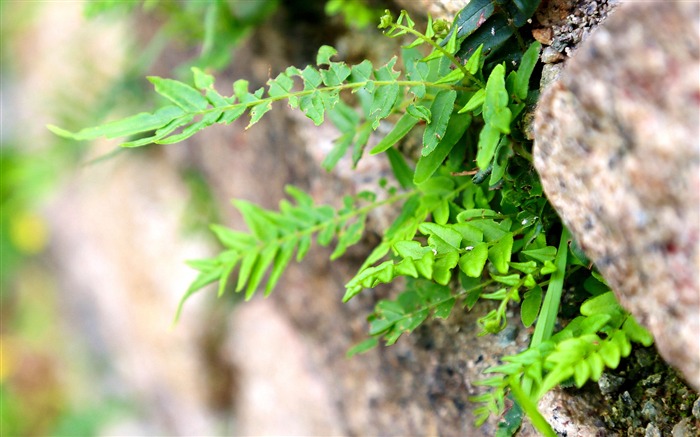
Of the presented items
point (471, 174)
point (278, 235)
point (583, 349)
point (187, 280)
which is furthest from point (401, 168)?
point (187, 280)

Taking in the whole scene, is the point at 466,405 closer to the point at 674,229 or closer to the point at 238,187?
Answer: the point at 674,229

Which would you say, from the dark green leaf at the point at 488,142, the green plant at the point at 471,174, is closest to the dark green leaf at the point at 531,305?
the green plant at the point at 471,174

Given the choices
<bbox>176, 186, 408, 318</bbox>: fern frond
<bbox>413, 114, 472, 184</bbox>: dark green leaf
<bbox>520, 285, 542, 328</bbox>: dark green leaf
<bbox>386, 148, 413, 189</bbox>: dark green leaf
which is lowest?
<bbox>176, 186, 408, 318</bbox>: fern frond

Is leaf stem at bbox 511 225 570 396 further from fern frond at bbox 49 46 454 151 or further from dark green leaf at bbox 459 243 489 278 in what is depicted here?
fern frond at bbox 49 46 454 151

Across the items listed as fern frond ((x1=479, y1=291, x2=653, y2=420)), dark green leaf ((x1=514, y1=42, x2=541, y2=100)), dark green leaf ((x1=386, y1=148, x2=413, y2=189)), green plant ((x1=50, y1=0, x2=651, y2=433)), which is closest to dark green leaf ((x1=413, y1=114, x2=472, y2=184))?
green plant ((x1=50, y1=0, x2=651, y2=433))

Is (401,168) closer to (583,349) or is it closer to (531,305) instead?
(531,305)

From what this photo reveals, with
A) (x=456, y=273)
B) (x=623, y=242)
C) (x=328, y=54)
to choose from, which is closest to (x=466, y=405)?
(x=456, y=273)
